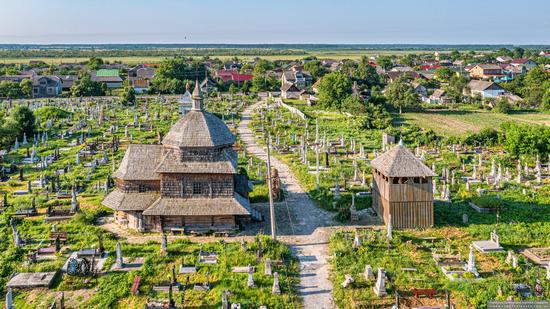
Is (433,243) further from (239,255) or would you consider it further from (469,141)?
(469,141)

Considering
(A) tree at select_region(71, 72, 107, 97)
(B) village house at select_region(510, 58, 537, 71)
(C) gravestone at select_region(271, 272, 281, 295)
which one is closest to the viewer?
(C) gravestone at select_region(271, 272, 281, 295)

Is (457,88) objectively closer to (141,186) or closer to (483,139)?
(483,139)

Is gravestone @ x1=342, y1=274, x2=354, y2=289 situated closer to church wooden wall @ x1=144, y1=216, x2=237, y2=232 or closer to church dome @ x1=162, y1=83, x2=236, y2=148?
church wooden wall @ x1=144, y1=216, x2=237, y2=232

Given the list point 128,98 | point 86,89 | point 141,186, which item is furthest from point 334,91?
point 141,186

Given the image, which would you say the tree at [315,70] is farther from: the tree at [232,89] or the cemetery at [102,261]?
the cemetery at [102,261]

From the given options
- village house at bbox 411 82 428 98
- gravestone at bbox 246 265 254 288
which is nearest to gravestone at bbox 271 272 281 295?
gravestone at bbox 246 265 254 288

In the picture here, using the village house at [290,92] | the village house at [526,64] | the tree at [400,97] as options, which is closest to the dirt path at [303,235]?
the tree at [400,97]

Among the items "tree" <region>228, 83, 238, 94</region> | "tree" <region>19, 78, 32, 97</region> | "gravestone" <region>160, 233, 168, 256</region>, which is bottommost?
"gravestone" <region>160, 233, 168, 256</region>
